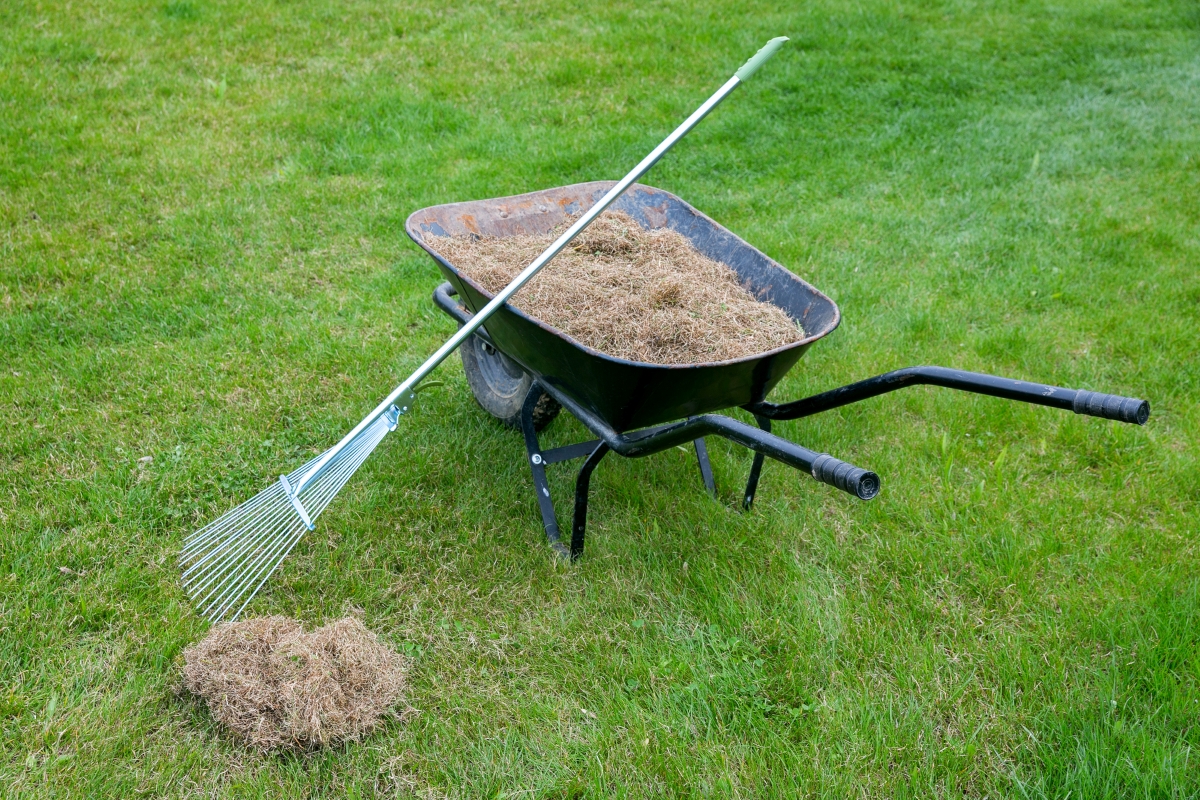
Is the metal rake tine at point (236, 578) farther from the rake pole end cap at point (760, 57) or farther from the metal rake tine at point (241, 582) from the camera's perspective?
the rake pole end cap at point (760, 57)

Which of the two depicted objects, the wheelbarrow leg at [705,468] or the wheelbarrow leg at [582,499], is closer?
the wheelbarrow leg at [582,499]

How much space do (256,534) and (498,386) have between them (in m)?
Result: 1.22

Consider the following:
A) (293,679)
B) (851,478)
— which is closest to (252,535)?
(293,679)

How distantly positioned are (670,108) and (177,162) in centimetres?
334

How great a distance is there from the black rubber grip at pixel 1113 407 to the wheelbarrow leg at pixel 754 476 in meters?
1.16

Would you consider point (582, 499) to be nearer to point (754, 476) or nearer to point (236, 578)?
point (754, 476)

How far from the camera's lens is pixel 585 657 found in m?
2.74

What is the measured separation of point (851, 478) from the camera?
6.06 feet

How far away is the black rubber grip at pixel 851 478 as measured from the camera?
1.84 m

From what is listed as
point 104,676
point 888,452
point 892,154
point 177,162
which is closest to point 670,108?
point 892,154

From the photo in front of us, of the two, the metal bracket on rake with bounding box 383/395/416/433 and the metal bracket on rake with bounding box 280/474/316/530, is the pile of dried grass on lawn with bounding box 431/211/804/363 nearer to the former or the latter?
the metal bracket on rake with bounding box 383/395/416/433

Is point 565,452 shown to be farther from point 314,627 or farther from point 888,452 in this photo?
point 888,452

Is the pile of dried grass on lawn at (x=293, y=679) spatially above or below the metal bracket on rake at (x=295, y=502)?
below

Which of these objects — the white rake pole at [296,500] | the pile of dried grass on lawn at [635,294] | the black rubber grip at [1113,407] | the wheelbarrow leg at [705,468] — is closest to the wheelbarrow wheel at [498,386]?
the pile of dried grass on lawn at [635,294]
